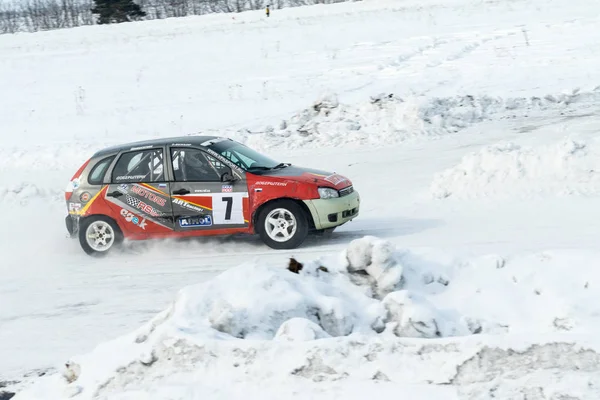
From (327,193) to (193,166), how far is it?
6.12 ft

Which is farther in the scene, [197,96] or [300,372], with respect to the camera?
[197,96]

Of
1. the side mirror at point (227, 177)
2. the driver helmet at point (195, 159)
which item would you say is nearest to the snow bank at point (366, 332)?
the side mirror at point (227, 177)

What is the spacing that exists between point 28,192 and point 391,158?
282 inches

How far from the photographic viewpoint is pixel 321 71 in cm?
2847

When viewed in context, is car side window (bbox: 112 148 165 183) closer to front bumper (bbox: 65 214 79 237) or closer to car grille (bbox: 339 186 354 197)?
front bumper (bbox: 65 214 79 237)

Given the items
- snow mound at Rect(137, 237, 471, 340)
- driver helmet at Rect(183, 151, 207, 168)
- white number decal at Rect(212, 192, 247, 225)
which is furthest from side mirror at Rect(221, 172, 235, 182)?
snow mound at Rect(137, 237, 471, 340)

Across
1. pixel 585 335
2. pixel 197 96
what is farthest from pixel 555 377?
pixel 197 96

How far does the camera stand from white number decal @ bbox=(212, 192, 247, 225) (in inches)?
434

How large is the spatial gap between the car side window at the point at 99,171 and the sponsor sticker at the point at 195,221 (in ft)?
4.33

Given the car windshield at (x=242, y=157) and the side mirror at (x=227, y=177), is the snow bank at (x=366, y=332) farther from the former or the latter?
the car windshield at (x=242, y=157)

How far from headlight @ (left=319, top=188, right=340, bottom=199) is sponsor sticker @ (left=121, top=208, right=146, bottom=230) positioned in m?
2.49

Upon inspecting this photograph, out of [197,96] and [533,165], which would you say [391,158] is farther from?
[197,96]

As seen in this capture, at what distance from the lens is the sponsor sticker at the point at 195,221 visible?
11164 millimetres

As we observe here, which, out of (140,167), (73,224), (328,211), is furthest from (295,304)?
(73,224)
